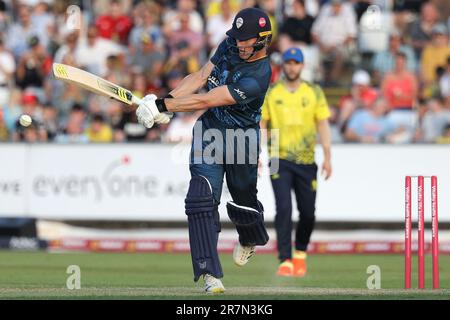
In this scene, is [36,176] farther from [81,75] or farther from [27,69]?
[81,75]

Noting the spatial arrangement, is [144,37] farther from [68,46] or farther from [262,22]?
[262,22]

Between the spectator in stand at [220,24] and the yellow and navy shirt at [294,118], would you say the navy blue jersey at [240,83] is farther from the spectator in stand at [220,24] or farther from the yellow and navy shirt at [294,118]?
the spectator in stand at [220,24]

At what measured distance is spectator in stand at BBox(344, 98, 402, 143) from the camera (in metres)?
17.5

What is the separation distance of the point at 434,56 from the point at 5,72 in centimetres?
680

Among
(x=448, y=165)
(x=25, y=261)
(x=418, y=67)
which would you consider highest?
(x=418, y=67)

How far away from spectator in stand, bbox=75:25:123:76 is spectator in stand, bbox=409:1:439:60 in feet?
15.7

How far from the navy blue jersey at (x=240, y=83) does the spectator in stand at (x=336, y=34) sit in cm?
951

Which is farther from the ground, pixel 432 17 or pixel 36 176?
pixel 432 17

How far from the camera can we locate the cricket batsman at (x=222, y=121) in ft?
31.4

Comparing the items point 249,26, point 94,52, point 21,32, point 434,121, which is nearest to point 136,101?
point 249,26

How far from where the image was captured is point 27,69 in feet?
63.2
